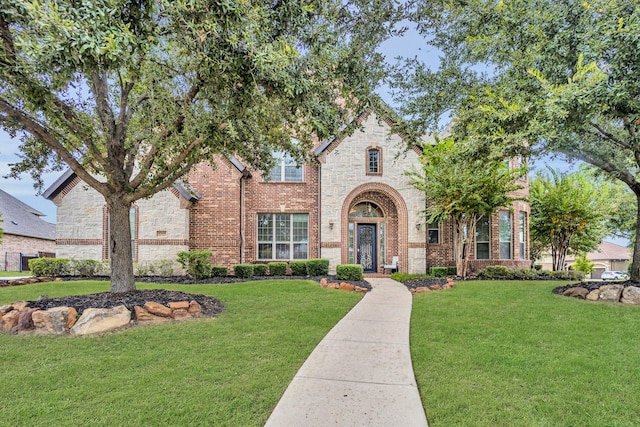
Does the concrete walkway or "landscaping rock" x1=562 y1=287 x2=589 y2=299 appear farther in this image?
"landscaping rock" x1=562 y1=287 x2=589 y2=299

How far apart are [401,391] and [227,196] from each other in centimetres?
1264

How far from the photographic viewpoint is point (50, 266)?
1385cm

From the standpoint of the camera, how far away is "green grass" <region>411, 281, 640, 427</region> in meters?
3.46

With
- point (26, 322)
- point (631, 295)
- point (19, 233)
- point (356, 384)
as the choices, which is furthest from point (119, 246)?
point (19, 233)

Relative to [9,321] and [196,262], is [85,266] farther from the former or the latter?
[9,321]

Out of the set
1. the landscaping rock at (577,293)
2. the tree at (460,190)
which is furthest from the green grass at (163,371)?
the tree at (460,190)

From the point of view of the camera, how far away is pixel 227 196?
15312mm

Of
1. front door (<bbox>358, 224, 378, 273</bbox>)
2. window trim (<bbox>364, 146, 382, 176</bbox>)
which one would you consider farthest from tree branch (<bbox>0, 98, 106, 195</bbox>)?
front door (<bbox>358, 224, 378, 273</bbox>)

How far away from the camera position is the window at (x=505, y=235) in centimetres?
1614

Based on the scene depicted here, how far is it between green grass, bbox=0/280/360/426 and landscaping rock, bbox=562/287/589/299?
6.31 m

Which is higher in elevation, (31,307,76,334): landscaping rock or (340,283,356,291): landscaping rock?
(31,307,76,334): landscaping rock

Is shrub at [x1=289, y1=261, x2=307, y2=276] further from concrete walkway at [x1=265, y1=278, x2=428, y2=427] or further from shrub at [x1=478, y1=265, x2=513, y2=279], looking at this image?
concrete walkway at [x1=265, y1=278, x2=428, y2=427]

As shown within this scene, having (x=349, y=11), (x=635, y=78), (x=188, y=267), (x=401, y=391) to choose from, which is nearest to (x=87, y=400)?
(x=401, y=391)

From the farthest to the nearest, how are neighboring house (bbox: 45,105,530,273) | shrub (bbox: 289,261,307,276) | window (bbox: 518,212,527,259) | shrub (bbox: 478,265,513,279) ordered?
1. window (bbox: 518,212,527,259)
2. shrub (bbox: 478,265,513,279)
3. neighboring house (bbox: 45,105,530,273)
4. shrub (bbox: 289,261,307,276)
